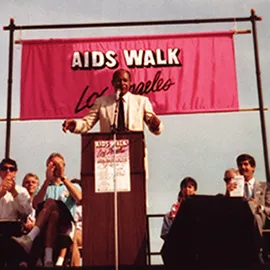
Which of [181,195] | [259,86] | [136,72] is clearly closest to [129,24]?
[136,72]

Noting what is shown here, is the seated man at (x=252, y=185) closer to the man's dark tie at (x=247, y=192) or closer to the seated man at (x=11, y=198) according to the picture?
the man's dark tie at (x=247, y=192)

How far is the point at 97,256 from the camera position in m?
5.54

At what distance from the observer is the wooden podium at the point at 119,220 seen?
5516 mm

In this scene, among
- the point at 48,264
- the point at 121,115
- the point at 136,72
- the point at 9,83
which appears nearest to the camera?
the point at 48,264

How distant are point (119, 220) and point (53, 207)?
0.90m

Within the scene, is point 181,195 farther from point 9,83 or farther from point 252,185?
point 9,83

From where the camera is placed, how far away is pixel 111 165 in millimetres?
5617

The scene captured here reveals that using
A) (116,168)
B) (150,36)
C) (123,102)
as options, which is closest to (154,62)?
(150,36)

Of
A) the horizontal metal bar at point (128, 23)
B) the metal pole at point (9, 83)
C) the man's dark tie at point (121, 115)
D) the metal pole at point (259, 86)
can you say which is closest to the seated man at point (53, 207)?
the man's dark tie at point (121, 115)

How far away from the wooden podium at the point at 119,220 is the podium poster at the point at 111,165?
0.14ft

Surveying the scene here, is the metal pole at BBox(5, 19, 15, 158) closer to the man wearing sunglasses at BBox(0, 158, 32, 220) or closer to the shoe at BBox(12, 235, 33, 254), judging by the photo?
the man wearing sunglasses at BBox(0, 158, 32, 220)

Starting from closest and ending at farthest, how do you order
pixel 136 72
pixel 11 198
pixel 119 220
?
pixel 119 220 < pixel 11 198 < pixel 136 72

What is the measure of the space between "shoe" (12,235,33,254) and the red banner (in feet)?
13.1

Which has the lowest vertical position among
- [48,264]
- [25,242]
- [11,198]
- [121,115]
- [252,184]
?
[48,264]
